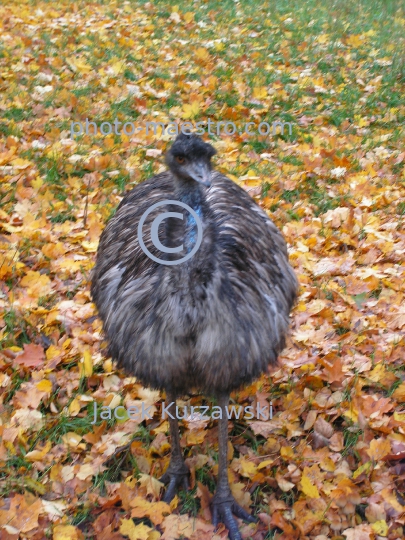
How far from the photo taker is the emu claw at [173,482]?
10.2ft

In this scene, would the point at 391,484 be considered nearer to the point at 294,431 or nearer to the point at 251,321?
the point at 294,431

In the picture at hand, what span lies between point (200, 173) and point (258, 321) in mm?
711

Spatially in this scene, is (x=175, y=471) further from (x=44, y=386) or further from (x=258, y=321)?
(x=258, y=321)

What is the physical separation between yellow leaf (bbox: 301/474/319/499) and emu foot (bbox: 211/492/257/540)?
29cm

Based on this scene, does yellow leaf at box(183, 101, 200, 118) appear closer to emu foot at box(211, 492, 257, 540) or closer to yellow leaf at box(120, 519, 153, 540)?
emu foot at box(211, 492, 257, 540)

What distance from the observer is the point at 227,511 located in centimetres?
297

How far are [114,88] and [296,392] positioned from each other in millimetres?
4624

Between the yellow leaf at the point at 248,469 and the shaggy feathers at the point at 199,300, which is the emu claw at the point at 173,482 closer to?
the yellow leaf at the point at 248,469

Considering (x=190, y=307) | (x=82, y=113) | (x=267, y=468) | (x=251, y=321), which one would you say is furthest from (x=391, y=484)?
(x=82, y=113)

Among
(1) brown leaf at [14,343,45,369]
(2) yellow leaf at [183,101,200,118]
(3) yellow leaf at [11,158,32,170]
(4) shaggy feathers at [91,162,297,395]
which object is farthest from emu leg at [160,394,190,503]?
(2) yellow leaf at [183,101,200,118]

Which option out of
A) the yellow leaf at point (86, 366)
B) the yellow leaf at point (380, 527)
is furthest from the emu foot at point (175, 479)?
the yellow leaf at point (380, 527)

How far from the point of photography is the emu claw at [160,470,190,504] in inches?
123

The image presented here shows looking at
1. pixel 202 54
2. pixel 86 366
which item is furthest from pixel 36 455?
pixel 202 54

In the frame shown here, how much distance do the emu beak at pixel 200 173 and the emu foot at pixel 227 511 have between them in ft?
5.25
